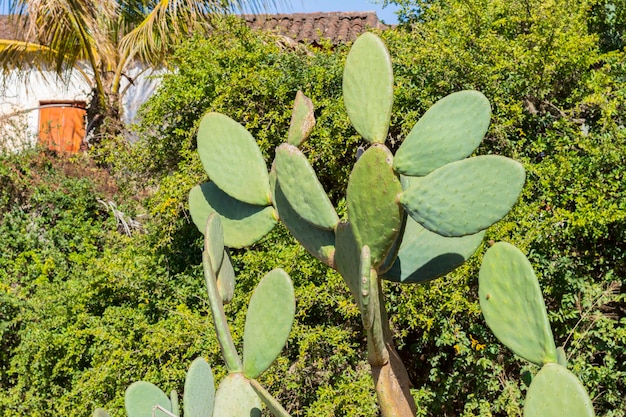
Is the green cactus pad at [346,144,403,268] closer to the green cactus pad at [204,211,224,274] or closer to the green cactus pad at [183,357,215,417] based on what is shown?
the green cactus pad at [204,211,224,274]

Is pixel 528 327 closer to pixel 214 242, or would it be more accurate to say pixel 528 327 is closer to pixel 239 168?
pixel 214 242

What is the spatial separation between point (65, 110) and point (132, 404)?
859 centimetres

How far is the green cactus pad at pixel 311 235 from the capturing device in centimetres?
205

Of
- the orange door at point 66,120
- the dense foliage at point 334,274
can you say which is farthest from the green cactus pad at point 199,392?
the orange door at point 66,120

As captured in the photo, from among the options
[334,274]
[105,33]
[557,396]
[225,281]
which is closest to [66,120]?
[105,33]

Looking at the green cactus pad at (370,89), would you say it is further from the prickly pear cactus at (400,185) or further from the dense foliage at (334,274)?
the dense foliage at (334,274)

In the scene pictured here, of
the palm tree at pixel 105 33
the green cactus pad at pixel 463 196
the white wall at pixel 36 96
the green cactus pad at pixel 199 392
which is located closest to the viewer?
the green cactus pad at pixel 463 196

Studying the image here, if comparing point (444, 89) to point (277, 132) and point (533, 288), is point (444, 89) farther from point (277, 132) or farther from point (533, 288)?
point (533, 288)

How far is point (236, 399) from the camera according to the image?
Answer: 1910mm

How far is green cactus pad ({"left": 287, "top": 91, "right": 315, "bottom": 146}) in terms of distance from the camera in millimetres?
2090

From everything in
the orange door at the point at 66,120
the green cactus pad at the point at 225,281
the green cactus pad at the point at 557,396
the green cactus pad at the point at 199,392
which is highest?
the green cactus pad at the point at 225,281

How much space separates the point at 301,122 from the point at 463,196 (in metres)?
0.54

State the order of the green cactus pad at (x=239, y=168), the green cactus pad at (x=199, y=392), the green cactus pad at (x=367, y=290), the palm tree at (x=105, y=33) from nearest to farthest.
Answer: the green cactus pad at (x=367, y=290) < the green cactus pad at (x=199, y=392) < the green cactus pad at (x=239, y=168) < the palm tree at (x=105, y=33)

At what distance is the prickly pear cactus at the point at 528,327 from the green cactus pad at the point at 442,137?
0.82 ft
